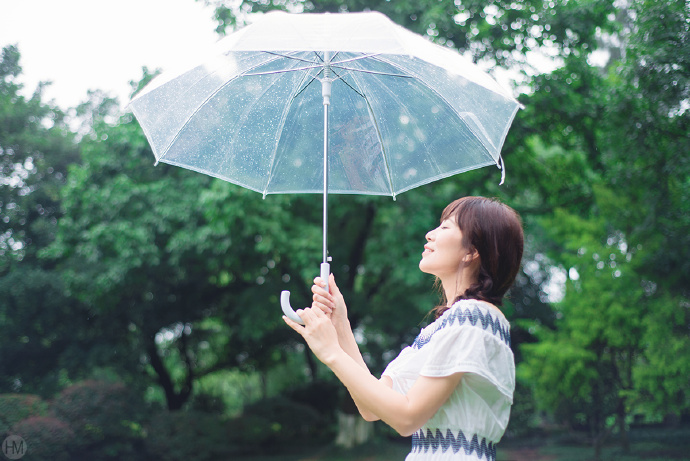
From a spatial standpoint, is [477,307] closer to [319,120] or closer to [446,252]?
[446,252]

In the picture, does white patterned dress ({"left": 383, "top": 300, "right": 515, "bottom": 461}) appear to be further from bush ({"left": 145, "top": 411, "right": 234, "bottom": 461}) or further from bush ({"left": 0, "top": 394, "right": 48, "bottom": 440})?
bush ({"left": 145, "top": 411, "right": 234, "bottom": 461})

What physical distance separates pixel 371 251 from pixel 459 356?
10.2 m

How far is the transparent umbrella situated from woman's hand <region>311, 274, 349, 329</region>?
680 mm

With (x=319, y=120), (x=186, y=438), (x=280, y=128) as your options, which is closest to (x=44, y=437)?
(x=186, y=438)

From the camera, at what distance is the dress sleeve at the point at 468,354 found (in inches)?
56.8

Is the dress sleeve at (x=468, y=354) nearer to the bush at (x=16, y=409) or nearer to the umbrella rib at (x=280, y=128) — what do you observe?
the umbrella rib at (x=280, y=128)

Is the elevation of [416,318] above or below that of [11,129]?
below

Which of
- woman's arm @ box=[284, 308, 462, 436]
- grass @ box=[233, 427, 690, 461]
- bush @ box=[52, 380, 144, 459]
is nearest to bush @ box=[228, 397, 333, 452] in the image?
grass @ box=[233, 427, 690, 461]

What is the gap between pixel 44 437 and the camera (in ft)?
28.0

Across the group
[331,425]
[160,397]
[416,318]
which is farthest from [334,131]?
[160,397]

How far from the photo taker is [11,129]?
36.7 ft

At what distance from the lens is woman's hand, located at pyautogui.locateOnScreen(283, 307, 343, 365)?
157 centimetres

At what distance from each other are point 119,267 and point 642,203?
8042 mm

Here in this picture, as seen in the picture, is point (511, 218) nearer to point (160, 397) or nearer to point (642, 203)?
point (642, 203)
